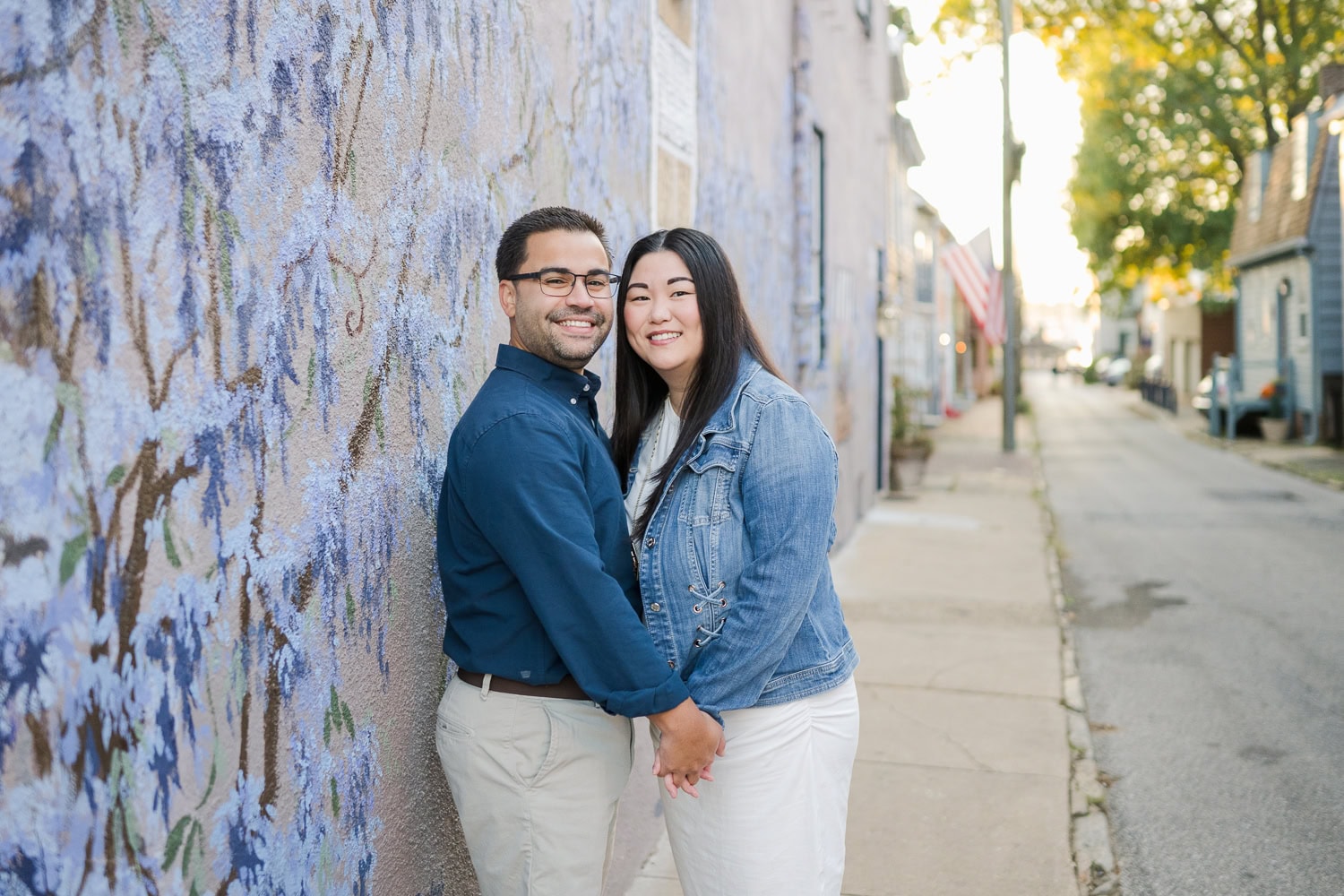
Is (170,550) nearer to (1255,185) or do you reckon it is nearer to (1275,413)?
(1275,413)

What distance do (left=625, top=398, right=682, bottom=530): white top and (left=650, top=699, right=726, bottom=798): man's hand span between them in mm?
501

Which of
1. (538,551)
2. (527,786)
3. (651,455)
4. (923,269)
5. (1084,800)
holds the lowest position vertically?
(1084,800)

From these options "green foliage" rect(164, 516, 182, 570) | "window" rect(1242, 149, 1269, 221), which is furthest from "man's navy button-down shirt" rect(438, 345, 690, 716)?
"window" rect(1242, 149, 1269, 221)

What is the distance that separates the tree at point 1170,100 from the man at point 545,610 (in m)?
24.7

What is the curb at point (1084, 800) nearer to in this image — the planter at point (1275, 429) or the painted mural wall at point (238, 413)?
the painted mural wall at point (238, 413)

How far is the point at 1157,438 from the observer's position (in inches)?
995

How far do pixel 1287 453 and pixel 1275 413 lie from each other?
3.66m

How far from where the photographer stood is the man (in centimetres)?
208

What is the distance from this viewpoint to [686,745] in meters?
2.17

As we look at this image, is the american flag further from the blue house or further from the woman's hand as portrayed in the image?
the woman's hand

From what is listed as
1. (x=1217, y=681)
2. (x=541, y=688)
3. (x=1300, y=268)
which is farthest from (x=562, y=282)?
(x=1300, y=268)

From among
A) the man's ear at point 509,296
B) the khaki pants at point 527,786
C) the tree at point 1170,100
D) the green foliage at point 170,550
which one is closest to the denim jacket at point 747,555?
the khaki pants at point 527,786

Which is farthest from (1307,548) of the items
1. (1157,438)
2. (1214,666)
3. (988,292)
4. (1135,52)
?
(1135,52)

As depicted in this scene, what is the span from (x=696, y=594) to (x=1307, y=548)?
1019 centimetres
